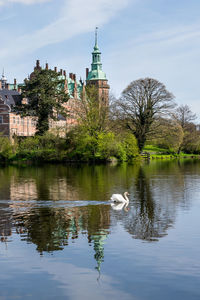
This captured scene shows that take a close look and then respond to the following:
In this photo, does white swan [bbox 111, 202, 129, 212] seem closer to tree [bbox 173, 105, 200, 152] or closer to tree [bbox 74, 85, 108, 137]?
tree [bbox 74, 85, 108, 137]

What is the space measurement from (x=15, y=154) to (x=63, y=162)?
847 cm

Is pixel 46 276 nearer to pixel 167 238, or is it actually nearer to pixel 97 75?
pixel 167 238

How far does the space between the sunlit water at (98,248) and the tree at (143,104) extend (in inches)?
1808

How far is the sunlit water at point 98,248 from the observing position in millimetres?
10219

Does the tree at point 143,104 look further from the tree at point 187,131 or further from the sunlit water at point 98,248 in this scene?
the sunlit water at point 98,248

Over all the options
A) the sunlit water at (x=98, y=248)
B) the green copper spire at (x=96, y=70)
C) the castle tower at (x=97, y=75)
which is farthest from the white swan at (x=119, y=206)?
the green copper spire at (x=96, y=70)

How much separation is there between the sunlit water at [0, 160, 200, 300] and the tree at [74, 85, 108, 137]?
3852 cm

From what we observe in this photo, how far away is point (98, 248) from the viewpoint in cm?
1322

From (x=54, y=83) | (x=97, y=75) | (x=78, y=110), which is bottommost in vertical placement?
(x=78, y=110)

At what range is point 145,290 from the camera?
10086 millimetres

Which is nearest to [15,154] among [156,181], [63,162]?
[63,162]

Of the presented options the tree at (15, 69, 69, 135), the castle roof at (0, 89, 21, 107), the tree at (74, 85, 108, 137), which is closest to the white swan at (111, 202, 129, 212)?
the tree at (74, 85, 108, 137)

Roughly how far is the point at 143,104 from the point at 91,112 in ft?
37.1

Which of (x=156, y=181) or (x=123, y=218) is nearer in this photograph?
(x=123, y=218)
